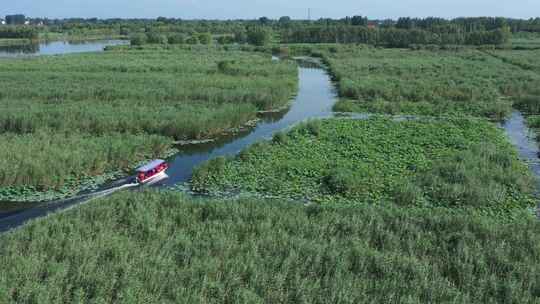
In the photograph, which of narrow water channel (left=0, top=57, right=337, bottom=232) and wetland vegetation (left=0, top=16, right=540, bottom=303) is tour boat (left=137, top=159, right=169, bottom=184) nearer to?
narrow water channel (left=0, top=57, right=337, bottom=232)

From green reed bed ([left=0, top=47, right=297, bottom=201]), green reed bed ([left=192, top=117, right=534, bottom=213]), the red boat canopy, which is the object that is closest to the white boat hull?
the red boat canopy

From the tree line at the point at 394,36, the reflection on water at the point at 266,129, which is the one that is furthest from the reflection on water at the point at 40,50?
the reflection on water at the point at 266,129

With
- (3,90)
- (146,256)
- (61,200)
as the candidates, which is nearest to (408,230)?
(146,256)

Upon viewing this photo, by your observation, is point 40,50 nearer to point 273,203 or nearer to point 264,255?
point 273,203

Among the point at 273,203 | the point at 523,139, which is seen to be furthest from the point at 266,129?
the point at 523,139

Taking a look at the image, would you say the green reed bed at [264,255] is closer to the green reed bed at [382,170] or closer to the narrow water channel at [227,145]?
the narrow water channel at [227,145]

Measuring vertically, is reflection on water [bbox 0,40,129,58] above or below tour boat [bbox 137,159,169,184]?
above
